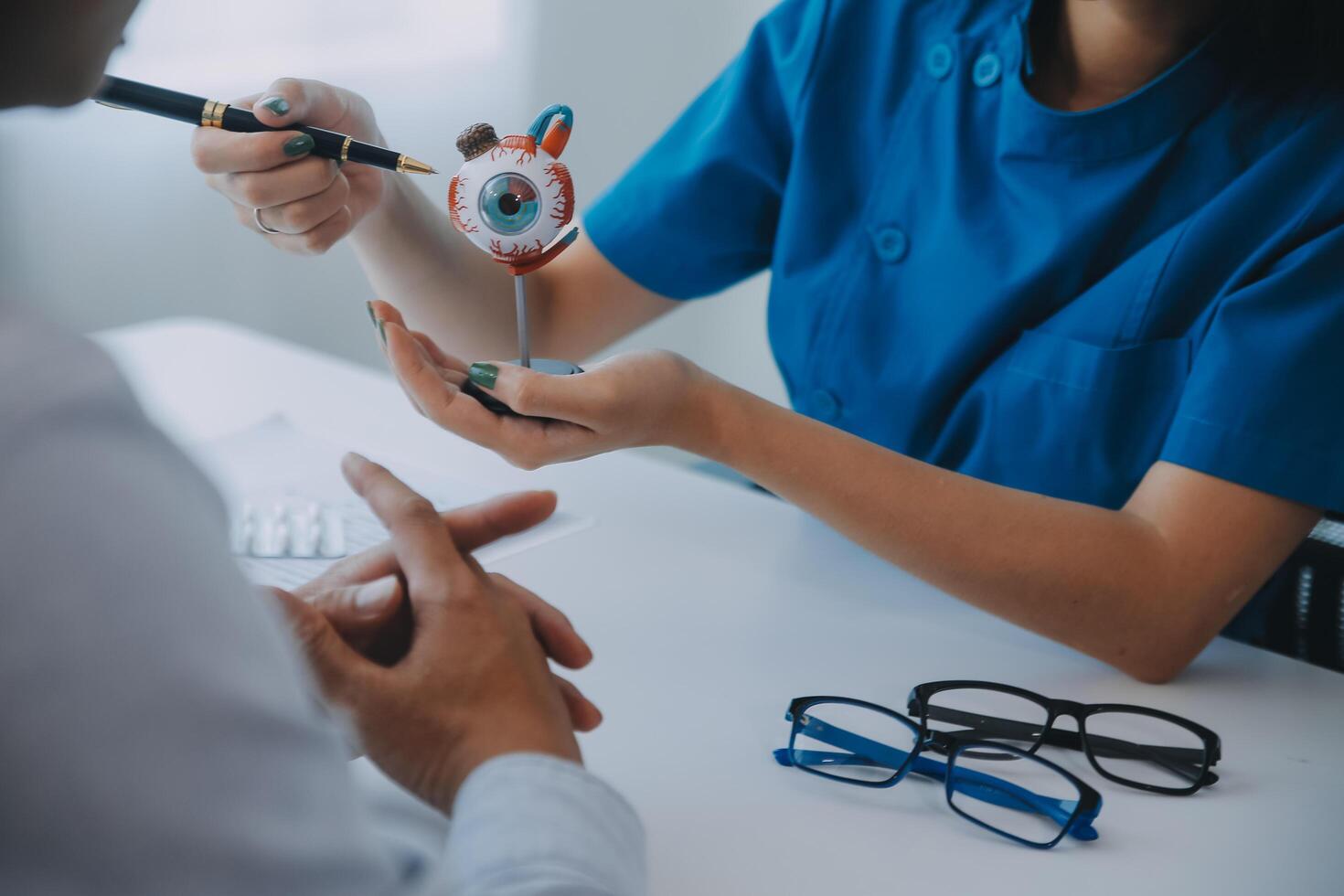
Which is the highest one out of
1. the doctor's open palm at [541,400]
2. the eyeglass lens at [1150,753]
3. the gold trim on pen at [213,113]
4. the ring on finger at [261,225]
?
the gold trim on pen at [213,113]

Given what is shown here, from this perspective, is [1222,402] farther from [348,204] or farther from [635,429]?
[348,204]

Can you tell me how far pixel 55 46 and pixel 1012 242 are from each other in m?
0.81

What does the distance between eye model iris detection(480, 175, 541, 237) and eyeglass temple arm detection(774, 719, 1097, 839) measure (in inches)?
14.1

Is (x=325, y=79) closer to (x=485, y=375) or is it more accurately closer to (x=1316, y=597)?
(x=485, y=375)

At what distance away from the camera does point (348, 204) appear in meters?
0.96

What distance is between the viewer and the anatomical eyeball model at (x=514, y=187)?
2.51 ft

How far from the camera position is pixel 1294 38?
931 mm

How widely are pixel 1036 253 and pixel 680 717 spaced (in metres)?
0.51

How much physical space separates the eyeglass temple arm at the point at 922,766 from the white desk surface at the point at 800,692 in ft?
0.04

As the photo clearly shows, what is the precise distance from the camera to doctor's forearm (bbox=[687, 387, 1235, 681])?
0.86 m

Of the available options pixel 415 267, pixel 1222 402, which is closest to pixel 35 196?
pixel 415 267

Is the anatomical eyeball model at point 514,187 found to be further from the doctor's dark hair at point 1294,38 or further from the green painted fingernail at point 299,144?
the doctor's dark hair at point 1294,38

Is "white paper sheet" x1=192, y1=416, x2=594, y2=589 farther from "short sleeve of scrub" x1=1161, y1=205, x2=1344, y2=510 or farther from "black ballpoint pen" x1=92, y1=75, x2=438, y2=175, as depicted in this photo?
"short sleeve of scrub" x1=1161, y1=205, x2=1344, y2=510

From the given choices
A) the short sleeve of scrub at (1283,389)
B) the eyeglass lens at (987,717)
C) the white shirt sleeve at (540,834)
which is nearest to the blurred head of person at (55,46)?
the white shirt sleeve at (540,834)
